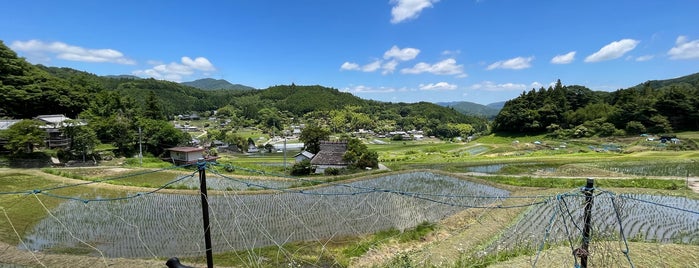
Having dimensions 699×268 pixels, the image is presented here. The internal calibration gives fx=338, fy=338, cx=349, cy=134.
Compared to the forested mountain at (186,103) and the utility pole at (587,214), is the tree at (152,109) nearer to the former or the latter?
the forested mountain at (186,103)

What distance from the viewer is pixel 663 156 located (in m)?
26.2

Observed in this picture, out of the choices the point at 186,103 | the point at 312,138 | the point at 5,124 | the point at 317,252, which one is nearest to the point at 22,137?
the point at 5,124

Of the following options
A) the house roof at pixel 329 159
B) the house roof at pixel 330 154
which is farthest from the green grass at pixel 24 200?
the house roof at pixel 330 154

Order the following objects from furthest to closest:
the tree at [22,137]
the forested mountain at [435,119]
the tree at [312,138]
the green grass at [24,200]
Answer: the forested mountain at [435,119], the tree at [312,138], the tree at [22,137], the green grass at [24,200]

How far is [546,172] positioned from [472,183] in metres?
7.66

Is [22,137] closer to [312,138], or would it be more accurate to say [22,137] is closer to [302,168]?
[302,168]

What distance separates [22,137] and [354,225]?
84.1 ft

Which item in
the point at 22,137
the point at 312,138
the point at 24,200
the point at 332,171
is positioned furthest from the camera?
the point at 312,138

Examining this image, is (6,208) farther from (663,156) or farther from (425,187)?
(663,156)

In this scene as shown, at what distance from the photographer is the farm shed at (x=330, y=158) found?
2608 centimetres

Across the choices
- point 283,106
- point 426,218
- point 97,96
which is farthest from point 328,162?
point 283,106

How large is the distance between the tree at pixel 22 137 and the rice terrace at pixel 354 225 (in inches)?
231

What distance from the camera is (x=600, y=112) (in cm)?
4578

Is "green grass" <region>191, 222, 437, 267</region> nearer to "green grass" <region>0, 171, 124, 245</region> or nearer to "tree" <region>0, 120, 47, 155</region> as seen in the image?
"green grass" <region>0, 171, 124, 245</region>
